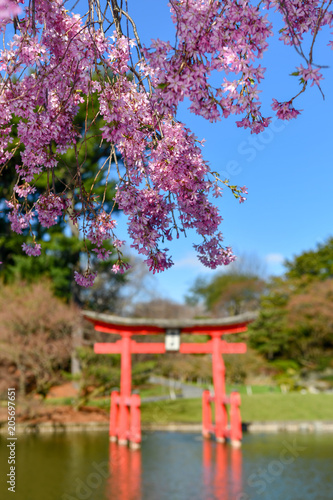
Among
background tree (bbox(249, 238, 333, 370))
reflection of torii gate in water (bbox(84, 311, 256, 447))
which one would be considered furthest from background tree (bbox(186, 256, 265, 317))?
reflection of torii gate in water (bbox(84, 311, 256, 447))

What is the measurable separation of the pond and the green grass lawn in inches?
94.0

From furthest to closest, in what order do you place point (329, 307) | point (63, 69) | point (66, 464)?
point (329, 307) → point (66, 464) → point (63, 69)

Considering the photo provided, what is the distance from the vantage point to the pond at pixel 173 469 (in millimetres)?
5941

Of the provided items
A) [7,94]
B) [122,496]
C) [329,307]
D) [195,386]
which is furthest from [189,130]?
[195,386]

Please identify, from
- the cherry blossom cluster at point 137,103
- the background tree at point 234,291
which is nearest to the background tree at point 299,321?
the background tree at point 234,291

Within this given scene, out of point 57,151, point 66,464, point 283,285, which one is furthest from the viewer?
point 283,285

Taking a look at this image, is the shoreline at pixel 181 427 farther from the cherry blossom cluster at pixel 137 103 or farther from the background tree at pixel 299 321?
the cherry blossom cluster at pixel 137 103

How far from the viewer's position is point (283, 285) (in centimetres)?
2389

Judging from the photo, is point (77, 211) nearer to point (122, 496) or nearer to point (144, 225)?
point (144, 225)

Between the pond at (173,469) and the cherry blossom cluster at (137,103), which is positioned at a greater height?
the cherry blossom cluster at (137,103)

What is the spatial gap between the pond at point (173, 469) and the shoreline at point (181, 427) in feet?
3.81

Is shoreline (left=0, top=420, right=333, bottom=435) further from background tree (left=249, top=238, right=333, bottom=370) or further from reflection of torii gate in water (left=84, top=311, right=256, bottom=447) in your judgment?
background tree (left=249, top=238, right=333, bottom=370)

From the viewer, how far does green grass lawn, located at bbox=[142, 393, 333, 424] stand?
41.7ft

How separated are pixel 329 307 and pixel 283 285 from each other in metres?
3.97
